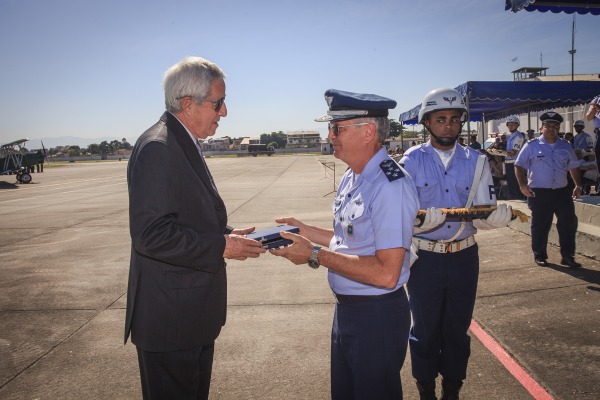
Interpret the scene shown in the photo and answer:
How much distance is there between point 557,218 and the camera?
18.3 feet

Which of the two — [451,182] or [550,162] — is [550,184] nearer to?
[550,162]

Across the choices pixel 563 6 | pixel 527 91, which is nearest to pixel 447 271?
pixel 563 6

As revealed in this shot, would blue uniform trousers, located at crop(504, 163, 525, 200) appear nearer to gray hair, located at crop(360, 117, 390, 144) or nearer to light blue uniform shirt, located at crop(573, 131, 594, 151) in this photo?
light blue uniform shirt, located at crop(573, 131, 594, 151)

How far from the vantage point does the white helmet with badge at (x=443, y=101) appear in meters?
2.87

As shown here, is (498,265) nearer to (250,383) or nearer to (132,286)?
(250,383)

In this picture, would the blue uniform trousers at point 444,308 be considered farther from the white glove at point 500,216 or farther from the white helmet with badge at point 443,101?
the white helmet with badge at point 443,101

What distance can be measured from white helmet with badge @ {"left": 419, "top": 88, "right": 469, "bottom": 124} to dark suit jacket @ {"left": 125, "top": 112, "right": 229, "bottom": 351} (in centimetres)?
186

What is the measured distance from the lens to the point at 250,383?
307cm

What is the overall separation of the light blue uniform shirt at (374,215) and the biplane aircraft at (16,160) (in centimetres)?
2992

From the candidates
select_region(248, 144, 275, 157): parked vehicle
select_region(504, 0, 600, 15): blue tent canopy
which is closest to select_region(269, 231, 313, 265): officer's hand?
select_region(504, 0, 600, 15): blue tent canopy

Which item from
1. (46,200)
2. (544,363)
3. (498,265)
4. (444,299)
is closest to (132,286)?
(444,299)

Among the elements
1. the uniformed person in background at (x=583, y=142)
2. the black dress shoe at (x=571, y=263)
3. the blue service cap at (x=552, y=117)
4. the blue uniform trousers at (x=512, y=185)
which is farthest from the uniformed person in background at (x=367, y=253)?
the uniformed person in background at (x=583, y=142)

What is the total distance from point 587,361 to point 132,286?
11.8 feet

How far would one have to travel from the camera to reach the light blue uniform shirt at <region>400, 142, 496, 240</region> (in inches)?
110
